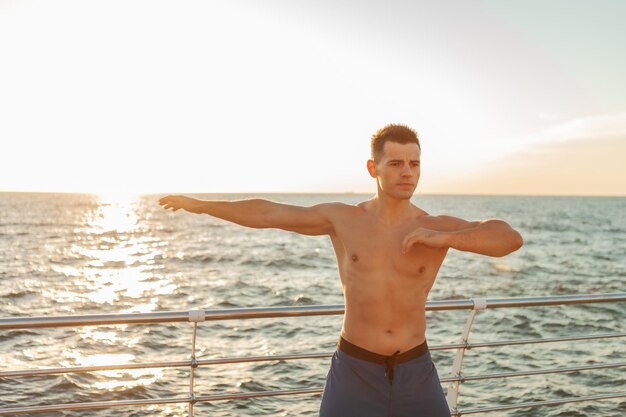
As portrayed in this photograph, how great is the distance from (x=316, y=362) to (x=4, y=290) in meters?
14.7

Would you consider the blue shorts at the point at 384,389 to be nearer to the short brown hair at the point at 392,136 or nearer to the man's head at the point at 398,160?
the man's head at the point at 398,160

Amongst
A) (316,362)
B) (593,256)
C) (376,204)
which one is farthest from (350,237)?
(593,256)

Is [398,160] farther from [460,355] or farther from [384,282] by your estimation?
[460,355]

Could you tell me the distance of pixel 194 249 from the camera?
41.9m

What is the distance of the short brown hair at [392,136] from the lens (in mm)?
2910

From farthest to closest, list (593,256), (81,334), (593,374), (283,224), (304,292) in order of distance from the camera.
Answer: (593,256)
(304,292)
(81,334)
(593,374)
(283,224)

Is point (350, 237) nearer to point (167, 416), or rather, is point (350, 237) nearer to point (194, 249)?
point (167, 416)

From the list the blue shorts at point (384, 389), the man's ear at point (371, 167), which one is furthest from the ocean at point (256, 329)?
the man's ear at point (371, 167)

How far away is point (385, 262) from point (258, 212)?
68 cm

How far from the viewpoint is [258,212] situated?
3.07 metres

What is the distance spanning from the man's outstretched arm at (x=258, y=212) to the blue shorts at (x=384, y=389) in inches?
27.0

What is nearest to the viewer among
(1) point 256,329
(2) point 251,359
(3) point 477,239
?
(3) point 477,239

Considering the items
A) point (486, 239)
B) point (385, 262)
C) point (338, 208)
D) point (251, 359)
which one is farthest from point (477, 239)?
point (251, 359)

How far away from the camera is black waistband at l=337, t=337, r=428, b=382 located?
2.90 meters
